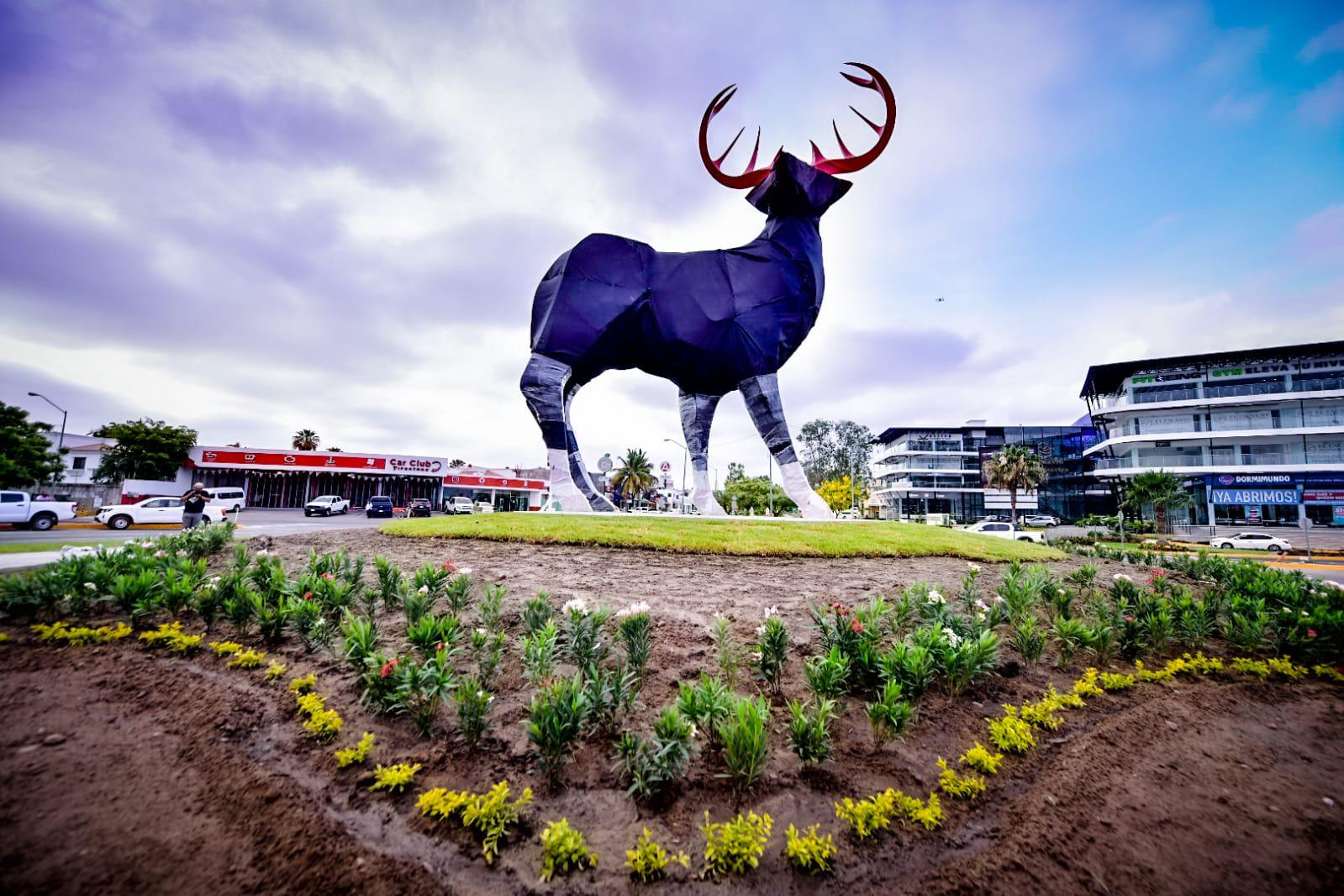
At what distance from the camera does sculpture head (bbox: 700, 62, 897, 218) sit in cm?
1195

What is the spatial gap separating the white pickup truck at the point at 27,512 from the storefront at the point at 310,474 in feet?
61.8

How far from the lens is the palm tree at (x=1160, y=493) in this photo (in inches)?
1323

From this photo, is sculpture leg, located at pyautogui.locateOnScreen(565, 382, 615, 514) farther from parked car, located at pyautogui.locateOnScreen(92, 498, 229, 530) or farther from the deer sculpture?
parked car, located at pyautogui.locateOnScreen(92, 498, 229, 530)

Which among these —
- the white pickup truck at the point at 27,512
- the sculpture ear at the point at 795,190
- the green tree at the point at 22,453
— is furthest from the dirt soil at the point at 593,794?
the green tree at the point at 22,453

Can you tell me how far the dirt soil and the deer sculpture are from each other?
860 cm

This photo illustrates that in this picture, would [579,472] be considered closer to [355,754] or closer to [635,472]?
[355,754]

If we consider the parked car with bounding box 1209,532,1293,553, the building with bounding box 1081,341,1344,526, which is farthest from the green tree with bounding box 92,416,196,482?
the building with bounding box 1081,341,1344,526

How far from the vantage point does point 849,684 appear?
4336mm

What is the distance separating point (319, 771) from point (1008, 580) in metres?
6.78

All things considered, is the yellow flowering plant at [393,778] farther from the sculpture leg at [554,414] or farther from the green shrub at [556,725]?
the sculpture leg at [554,414]

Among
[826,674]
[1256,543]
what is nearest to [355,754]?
[826,674]

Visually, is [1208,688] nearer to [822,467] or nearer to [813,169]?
[813,169]

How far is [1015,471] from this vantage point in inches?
1670

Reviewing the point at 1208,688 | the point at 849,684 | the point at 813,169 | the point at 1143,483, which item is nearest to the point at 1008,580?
the point at 1208,688
